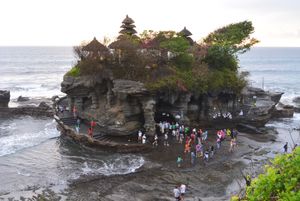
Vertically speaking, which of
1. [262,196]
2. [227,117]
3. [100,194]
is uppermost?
[262,196]

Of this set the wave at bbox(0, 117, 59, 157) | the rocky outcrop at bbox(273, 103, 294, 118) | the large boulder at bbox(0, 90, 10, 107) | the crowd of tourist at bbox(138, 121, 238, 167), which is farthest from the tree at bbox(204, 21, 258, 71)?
the large boulder at bbox(0, 90, 10, 107)

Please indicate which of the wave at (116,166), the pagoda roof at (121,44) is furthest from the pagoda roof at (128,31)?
the wave at (116,166)

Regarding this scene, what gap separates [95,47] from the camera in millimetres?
40031

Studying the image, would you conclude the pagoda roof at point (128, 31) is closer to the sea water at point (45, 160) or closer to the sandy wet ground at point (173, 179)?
the sea water at point (45, 160)

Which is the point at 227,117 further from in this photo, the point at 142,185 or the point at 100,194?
the point at 100,194

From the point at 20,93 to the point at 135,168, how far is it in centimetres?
5822

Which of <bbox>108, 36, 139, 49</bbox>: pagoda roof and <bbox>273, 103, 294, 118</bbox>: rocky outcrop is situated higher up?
<bbox>108, 36, 139, 49</bbox>: pagoda roof

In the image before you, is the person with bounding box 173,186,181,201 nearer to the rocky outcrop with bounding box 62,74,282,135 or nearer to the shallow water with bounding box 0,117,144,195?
the shallow water with bounding box 0,117,144,195

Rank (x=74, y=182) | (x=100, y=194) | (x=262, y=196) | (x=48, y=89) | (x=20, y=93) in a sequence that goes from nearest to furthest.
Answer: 1. (x=262, y=196)
2. (x=100, y=194)
3. (x=74, y=182)
4. (x=20, y=93)
5. (x=48, y=89)

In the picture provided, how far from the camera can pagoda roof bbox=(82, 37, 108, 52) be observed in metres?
40.0

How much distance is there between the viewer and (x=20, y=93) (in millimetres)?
82188

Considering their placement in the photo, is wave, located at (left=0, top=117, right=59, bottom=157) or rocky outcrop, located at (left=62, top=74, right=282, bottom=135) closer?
rocky outcrop, located at (left=62, top=74, right=282, bottom=135)

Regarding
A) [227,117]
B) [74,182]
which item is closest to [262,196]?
[74,182]

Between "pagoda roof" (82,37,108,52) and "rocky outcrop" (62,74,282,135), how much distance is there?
2.91m
